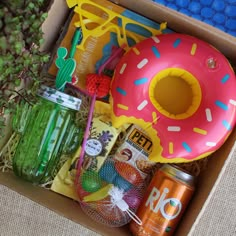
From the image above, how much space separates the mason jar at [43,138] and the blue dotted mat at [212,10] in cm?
33

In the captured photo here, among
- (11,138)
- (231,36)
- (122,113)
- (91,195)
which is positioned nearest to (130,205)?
(91,195)

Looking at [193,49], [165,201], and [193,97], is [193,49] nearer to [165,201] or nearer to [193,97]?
[193,97]

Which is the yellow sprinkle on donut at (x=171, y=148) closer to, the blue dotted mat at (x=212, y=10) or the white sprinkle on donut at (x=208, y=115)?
the white sprinkle on donut at (x=208, y=115)

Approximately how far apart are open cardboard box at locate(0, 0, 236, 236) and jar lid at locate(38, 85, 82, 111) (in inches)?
5.1

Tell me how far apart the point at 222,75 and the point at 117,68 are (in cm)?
22

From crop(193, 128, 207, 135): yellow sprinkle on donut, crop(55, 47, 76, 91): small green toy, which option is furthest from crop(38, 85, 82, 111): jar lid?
crop(193, 128, 207, 135): yellow sprinkle on donut

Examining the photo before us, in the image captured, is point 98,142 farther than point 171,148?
Yes

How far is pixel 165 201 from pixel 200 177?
115mm

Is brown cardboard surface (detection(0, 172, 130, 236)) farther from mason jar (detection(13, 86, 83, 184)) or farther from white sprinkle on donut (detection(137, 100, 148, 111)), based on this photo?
white sprinkle on donut (detection(137, 100, 148, 111))

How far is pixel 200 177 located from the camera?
1.08 metres

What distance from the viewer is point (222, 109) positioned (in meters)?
0.98

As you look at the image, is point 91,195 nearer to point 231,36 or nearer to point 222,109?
point 222,109

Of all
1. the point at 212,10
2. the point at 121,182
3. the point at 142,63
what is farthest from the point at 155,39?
the point at 121,182

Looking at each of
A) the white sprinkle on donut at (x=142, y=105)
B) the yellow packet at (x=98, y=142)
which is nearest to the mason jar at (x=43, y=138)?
the yellow packet at (x=98, y=142)
